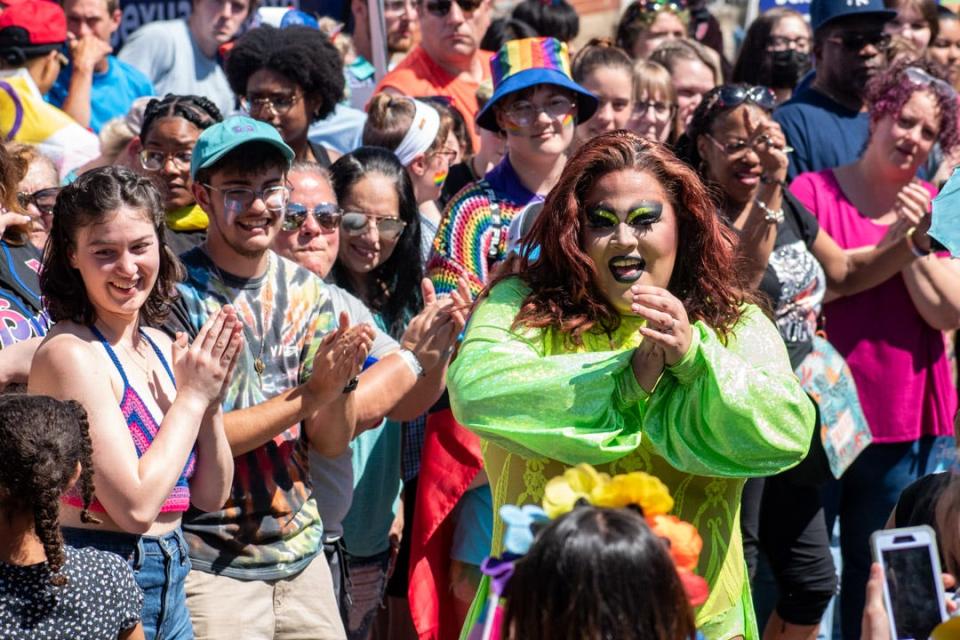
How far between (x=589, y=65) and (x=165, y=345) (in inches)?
114

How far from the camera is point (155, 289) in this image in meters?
3.84

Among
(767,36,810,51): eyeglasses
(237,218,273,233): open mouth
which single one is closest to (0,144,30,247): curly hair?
(237,218,273,233): open mouth

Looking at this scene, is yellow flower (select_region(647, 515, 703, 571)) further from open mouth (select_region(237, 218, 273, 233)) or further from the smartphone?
open mouth (select_region(237, 218, 273, 233))

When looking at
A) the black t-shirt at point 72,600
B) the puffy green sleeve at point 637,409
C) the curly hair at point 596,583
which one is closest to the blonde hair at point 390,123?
the puffy green sleeve at point 637,409

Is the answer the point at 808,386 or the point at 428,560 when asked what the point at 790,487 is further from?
the point at 428,560

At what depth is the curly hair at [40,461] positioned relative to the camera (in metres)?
3.15

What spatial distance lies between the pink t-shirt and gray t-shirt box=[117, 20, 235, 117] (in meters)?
3.04

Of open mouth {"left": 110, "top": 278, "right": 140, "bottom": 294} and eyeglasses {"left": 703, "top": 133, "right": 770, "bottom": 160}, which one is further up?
eyeglasses {"left": 703, "top": 133, "right": 770, "bottom": 160}

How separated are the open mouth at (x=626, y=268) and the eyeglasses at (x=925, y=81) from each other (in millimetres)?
2814

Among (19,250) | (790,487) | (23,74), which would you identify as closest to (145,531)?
(19,250)

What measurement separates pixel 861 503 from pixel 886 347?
23.9 inches

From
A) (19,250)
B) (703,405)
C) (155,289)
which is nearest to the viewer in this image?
(703,405)

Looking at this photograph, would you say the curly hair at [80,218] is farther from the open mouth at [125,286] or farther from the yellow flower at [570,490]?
the yellow flower at [570,490]

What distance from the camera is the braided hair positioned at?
5008 millimetres
